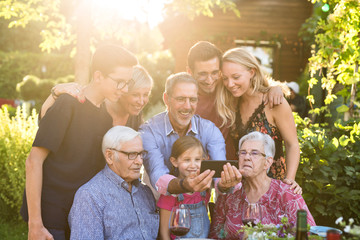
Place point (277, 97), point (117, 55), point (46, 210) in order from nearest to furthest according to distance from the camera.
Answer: point (46, 210) < point (117, 55) < point (277, 97)

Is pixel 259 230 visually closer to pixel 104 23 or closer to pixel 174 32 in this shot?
pixel 104 23

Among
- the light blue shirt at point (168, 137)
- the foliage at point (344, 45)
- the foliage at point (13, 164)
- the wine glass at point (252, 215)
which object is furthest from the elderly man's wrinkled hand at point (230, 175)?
the foliage at point (13, 164)

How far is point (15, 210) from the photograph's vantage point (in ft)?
22.9

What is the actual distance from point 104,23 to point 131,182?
35.1 feet

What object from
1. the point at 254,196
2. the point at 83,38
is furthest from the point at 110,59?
the point at 83,38

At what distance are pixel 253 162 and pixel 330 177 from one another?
6.28ft

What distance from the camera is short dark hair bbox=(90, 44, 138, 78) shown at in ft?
10.9

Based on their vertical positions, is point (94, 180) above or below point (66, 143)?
below

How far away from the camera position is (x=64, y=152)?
3.20m

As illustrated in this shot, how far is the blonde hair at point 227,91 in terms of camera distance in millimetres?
4020

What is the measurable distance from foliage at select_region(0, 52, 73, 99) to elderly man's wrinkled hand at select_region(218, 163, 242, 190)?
83.9 ft

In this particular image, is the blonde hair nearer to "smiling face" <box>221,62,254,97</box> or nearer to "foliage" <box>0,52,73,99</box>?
"smiling face" <box>221,62,254,97</box>

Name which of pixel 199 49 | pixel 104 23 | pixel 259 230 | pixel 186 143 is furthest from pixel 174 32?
pixel 259 230

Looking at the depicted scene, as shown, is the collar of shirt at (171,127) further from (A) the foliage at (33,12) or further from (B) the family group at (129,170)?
(A) the foliage at (33,12)
